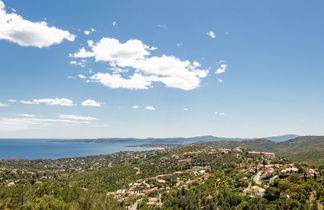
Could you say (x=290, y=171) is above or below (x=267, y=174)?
above

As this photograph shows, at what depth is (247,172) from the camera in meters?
83.2

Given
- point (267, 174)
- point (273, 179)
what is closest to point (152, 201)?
point (273, 179)

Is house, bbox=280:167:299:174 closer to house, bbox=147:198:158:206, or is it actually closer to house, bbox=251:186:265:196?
house, bbox=251:186:265:196

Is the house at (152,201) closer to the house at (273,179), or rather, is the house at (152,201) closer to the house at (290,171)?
the house at (273,179)

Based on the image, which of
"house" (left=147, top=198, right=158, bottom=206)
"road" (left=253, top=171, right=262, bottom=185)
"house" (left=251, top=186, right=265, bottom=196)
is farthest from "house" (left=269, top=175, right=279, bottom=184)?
"house" (left=147, top=198, right=158, bottom=206)

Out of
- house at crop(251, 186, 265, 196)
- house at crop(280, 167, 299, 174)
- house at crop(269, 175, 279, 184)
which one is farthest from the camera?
house at crop(280, 167, 299, 174)

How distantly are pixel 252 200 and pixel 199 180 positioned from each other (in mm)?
34009

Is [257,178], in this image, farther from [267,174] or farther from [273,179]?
[273,179]

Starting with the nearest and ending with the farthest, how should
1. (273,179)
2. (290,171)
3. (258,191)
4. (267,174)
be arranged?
(258,191)
(273,179)
(290,171)
(267,174)

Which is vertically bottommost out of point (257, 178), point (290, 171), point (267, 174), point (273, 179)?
point (257, 178)

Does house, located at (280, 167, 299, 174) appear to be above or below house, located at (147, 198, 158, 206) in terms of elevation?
above

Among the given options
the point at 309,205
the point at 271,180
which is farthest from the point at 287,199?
the point at 271,180

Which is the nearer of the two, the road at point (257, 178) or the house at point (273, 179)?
the house at point (273, 179)

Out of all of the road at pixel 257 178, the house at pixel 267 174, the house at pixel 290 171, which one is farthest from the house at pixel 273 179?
the road at pixel 257 178
